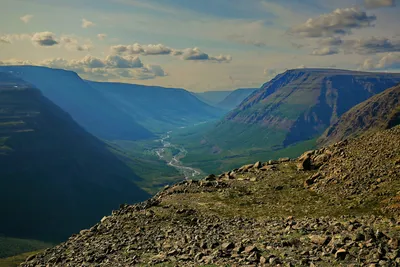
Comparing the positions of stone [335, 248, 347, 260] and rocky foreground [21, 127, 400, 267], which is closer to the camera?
stone [335, 248, 347, 260]

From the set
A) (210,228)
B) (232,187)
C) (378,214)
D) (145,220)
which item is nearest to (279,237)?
(210,228)

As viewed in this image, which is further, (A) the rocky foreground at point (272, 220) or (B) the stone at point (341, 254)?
(A) the rocky foreground at point (272, 220)

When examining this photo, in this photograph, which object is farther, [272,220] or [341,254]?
[272,220]

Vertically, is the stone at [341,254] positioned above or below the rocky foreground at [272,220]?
above

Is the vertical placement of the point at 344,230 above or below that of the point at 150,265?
above

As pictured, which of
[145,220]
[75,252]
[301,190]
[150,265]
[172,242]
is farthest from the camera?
[301,190]

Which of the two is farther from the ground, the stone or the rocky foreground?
the stone

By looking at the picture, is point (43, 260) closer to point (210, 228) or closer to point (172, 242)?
point (172, 242)

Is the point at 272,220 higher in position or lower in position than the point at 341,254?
lower
